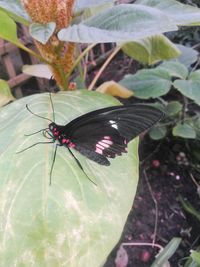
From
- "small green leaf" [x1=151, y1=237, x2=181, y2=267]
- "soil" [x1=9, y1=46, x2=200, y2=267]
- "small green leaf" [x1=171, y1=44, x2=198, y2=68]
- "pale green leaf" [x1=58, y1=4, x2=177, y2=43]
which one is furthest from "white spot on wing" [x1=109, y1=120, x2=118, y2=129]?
"small green leaf" [x1=171, y1=44, x2=198, y2=68]

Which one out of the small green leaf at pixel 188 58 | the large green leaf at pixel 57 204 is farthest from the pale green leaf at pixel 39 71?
the small green leaf at pixel 188 58

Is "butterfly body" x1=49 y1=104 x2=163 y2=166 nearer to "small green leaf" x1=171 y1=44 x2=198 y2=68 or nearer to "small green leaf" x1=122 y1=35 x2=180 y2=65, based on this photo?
"small green leaf" x1=122 y1=35 x2=180 y2=65

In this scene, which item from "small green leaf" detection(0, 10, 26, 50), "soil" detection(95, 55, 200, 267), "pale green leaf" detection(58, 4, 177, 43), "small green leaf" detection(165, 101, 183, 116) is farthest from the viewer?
"small green leaf" detection(165, 101, 183, 116)

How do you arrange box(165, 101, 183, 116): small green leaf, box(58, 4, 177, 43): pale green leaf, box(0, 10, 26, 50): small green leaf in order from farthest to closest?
box(165, 101, 183, 116): small green leaf → box(0, 10, 26, 50): small green leaf → box(58, 4, 177, 43): pale green leaf

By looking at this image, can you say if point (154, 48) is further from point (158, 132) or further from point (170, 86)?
point (158, 132)

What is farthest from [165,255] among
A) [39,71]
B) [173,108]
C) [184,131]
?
[39,71]

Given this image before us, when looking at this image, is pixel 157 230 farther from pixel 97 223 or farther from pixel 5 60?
pixel 5 60

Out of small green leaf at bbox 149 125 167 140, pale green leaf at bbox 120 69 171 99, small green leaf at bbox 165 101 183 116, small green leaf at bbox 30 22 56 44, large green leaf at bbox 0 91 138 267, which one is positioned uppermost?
small green leaf at bbox 30 22 56 44
